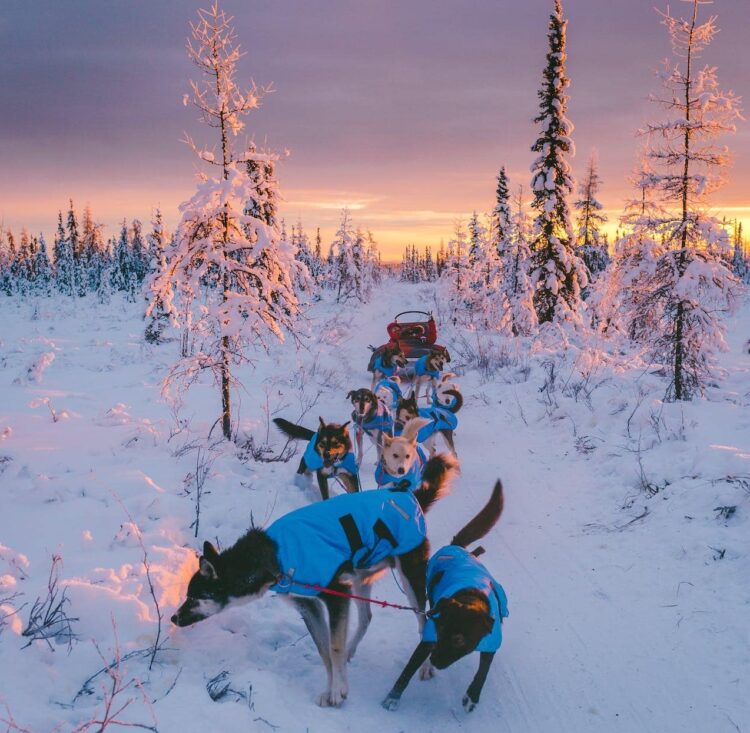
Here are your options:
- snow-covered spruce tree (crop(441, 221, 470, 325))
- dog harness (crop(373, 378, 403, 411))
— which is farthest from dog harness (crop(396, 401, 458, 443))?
snow-covered spruce tree (crop(441, 221, 470, 325))

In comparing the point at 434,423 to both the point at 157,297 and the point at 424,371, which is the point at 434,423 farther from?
the point at 157,297

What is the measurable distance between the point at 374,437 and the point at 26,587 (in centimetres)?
501

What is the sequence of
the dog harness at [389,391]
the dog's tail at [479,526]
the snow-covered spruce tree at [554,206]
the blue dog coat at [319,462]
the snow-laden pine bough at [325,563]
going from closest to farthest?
the snow-laden pine bough at [325,563], the dog's tail at [479,526], the blue dog coat at [319,462], the dog harness at [389,391], the snow-covered spruce tree at [554,206]

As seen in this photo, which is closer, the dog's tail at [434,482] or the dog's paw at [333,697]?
the dog's paw at [333,697]

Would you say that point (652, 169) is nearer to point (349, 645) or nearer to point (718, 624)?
point (718, 624)

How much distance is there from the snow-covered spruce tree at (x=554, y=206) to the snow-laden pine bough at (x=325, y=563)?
18630mm

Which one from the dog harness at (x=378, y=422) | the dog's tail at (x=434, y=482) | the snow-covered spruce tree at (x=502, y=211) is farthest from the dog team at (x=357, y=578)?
the snow-covered spruce tree at (x=502, y=211)

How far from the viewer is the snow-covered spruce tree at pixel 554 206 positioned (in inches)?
826

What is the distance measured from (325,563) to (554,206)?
68.7 ft

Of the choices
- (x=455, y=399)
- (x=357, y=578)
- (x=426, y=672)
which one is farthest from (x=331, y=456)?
(x=455, y=399)

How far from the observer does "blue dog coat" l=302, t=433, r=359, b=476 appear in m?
6.39

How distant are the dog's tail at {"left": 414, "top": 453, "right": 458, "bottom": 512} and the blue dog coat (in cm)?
186

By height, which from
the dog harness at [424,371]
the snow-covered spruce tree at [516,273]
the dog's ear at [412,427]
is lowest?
the dog harness at [424,371]

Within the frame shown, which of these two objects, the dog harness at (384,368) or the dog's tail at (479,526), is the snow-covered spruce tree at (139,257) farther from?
the dog's tail at (479,526)
